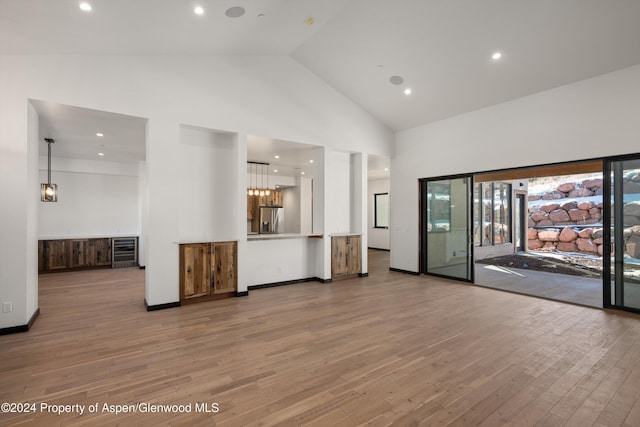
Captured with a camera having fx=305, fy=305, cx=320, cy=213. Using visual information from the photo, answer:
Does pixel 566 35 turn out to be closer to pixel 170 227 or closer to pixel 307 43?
pixel 307 43

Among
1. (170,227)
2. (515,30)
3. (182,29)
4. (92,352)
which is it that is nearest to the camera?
(92,352)

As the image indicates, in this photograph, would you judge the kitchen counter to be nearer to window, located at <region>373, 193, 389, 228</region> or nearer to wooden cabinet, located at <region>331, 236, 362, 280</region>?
wooden cabinet, located at <region>331, 236, 362, 280</region>

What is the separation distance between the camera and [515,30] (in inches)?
167

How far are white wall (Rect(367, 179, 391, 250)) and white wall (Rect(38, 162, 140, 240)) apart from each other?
838cm

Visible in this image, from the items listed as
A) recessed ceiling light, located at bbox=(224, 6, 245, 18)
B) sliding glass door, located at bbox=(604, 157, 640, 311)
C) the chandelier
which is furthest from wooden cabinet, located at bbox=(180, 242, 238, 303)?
sliding glass door, located at bbox=(604, 157, 640, 311)

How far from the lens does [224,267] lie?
5.23 m

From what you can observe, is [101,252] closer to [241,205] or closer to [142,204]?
[142,204]

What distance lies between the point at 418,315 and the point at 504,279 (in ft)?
12.2

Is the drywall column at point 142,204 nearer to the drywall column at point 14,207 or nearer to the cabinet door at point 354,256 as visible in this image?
the drywall column at point 14,207

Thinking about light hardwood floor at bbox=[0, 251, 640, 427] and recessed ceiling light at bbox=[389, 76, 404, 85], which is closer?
light hardwood floor at bbox=[0, 251, 640, 427]

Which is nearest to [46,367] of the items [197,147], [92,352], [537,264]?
[92,352]

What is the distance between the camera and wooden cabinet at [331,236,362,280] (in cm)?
663

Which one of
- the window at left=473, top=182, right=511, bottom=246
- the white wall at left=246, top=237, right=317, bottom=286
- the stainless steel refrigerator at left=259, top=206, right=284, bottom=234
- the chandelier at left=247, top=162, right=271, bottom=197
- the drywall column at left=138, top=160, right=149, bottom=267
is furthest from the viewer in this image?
the window at left=473, top=182, right=511, bottom=246

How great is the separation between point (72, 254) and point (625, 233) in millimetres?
11452
